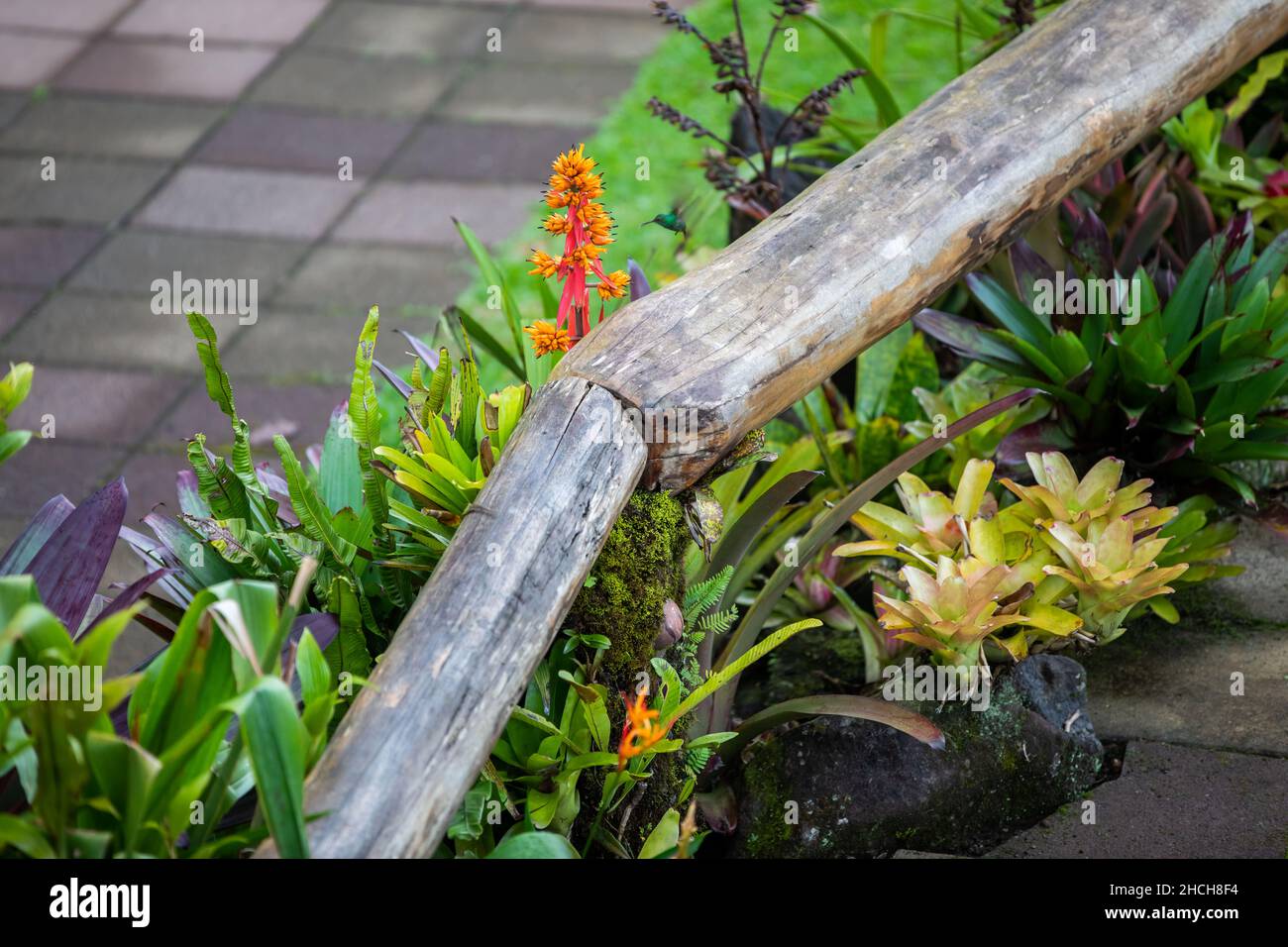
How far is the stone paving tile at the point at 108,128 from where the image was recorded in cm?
534

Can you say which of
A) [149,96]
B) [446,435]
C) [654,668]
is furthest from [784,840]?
[149,96]

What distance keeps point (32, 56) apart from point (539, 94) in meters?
2.37

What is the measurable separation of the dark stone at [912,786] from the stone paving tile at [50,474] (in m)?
2.41

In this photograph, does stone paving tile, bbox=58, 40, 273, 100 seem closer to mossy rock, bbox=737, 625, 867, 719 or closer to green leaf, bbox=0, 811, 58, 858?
mossy rock, bbox=737, 625, 867, 719

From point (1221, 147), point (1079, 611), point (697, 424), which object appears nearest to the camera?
point (697, 424)

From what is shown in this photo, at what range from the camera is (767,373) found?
2.22 m

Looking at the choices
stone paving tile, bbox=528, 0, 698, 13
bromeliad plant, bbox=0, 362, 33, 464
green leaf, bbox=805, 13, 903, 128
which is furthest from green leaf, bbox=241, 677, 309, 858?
stone paving tile, bbox=528, 0, 698, 13

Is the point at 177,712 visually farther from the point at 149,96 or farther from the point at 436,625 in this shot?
the point at 149,96

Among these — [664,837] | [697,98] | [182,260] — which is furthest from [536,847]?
[697,98]

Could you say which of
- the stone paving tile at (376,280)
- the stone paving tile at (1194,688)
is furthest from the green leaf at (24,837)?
the stone paving tile at (376,280)

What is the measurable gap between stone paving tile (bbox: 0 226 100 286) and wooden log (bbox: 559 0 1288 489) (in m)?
3.24

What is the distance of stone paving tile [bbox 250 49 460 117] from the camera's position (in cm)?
561

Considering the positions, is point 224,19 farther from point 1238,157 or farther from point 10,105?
point 1238,157

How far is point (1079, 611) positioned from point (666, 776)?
860mm
